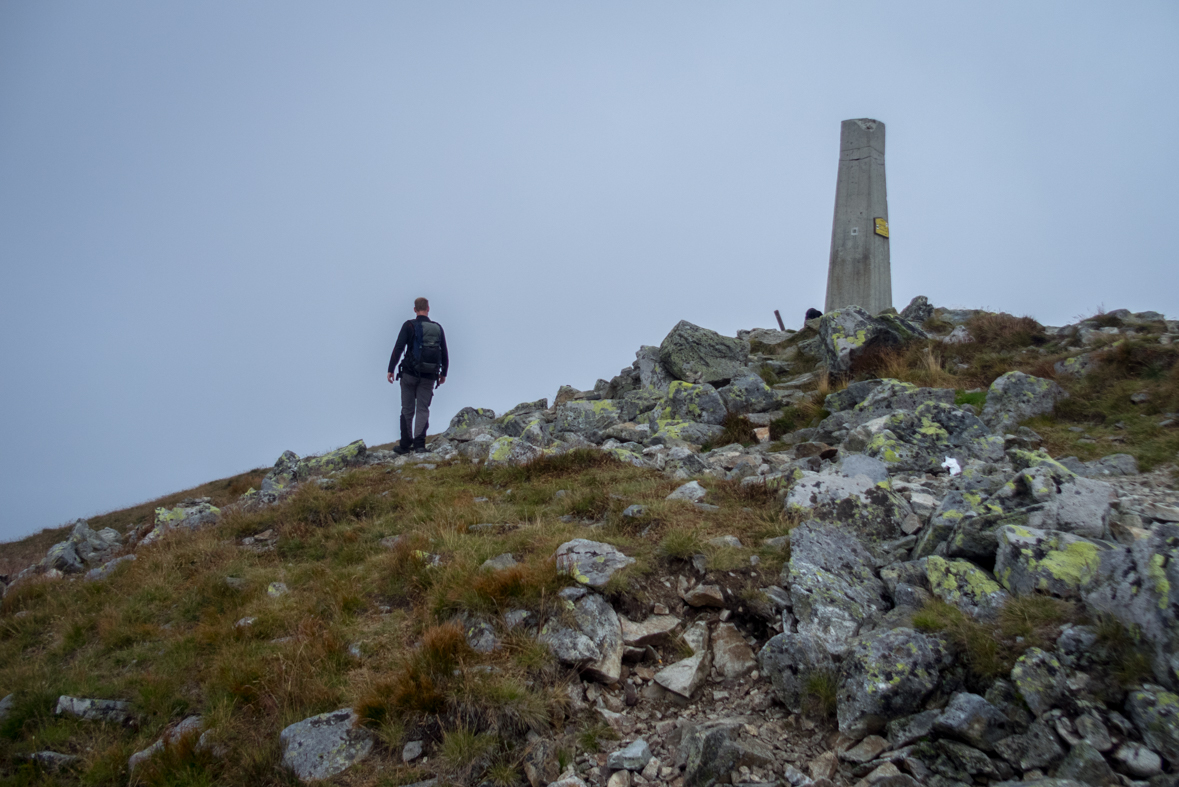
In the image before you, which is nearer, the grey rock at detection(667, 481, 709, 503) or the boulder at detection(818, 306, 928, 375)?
the grey rock at detection(667, 481, 709, 503)

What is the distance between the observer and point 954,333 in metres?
15.4

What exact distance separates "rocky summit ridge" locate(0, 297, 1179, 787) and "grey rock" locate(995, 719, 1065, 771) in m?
0.01

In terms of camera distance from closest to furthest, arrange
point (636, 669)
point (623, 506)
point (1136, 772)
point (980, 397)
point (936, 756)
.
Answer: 1. point (1136, 772)
2. point (936, 756)
3. point (636, 669)
4. point (623, 506)
5. point (980, 397)

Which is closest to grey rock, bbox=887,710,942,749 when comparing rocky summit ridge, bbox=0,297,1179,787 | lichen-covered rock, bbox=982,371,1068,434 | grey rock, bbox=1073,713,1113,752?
rocky summit ridge, bbox=0,297,1179,787

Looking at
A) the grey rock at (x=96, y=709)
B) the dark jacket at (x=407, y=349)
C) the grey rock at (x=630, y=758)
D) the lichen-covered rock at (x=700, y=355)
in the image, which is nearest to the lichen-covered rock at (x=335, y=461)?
the dark jacket at (x=407, y=349)

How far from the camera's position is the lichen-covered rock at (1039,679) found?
3.74m

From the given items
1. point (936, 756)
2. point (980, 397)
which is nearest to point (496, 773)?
point (936, 756)

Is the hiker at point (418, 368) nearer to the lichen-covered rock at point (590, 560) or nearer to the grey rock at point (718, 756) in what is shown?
the lichen-covered rock at point (590, 560)

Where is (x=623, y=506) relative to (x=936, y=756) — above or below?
above

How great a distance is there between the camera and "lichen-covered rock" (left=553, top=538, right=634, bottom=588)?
587cm

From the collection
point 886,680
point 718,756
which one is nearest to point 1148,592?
point 886,680

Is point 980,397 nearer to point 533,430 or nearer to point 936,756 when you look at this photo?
point 533,430

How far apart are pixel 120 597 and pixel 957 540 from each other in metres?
9.00

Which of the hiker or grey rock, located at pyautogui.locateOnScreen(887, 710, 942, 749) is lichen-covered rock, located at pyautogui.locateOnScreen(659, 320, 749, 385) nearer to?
the hiker
